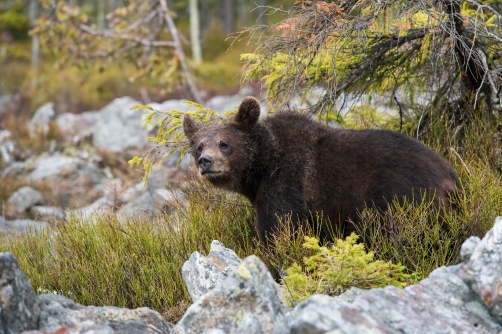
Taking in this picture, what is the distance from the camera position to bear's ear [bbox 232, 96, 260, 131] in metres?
7.40

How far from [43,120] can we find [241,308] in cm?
2055

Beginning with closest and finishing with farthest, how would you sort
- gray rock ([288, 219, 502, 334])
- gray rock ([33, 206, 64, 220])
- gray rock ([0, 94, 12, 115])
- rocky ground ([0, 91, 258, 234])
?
gray rock ([288, 219, 502, 334]) → gray rock ([33, 206, 64, 220]) → rocky ground ([0, 91, 258, 234]) → gray rock ([0, 94, 12, 115])

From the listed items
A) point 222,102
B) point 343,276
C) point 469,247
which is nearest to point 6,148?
point 222,102

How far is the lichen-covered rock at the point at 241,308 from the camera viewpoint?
4602 millimetres

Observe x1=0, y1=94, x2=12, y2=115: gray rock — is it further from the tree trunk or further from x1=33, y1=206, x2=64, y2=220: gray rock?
x1=33, y1=206, x2=64, y2=220: gray rock

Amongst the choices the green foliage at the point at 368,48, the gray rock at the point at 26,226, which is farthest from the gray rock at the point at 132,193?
the green foliage at the point at 368,48

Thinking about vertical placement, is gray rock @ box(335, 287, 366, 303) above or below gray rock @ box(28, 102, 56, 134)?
above

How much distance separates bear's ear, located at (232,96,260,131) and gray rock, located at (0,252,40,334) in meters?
3.38

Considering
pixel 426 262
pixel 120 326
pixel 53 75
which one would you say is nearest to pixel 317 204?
pixel 426 262

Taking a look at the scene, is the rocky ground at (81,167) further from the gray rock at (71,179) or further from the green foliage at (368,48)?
the green foliage at (368,48)

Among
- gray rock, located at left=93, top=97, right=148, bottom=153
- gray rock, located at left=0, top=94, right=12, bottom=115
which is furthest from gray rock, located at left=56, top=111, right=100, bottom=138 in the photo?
gray rock, located at left=0, top=94, right=12, bottom=115

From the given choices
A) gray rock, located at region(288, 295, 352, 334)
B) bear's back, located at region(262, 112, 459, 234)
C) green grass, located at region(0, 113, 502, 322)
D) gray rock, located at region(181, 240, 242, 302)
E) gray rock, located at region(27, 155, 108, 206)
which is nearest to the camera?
gray rock, located at region(288, 295, 352, 334)

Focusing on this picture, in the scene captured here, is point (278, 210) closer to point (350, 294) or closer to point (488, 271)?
point (350, 294)

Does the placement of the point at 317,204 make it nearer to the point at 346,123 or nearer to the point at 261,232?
the point at 261,232
